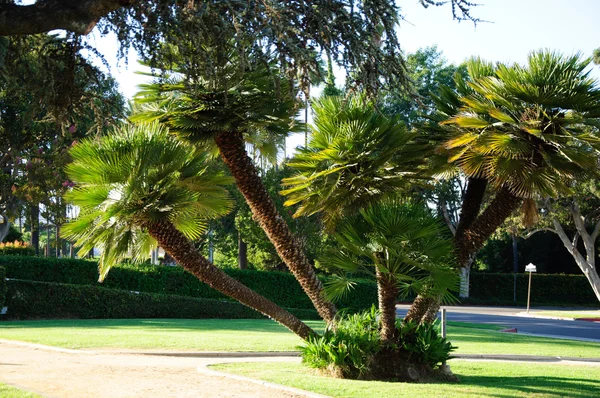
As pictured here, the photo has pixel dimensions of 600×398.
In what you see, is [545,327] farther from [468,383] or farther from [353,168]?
[353,168]

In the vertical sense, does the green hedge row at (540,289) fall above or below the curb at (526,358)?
above

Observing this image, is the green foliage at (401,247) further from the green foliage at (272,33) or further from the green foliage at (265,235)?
the green foliage at (265,235)

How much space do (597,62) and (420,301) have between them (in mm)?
31343

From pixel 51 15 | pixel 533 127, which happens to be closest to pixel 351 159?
pixel 533 127

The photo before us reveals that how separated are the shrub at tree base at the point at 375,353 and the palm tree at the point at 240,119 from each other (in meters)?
0.52

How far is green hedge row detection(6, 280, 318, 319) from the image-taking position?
81.4 ft

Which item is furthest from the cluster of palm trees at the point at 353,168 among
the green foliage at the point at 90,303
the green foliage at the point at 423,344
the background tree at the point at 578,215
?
the background tree at the point at 578,215

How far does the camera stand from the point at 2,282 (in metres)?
23.4

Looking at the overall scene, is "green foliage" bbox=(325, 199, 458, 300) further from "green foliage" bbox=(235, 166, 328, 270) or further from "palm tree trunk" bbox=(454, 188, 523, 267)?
"green foliage" bbox=(235, 166, 328, 270)

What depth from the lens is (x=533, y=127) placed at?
34.6ft

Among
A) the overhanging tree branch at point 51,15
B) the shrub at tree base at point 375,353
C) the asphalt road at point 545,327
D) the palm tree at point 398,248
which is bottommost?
the asphalt road at point 545,327

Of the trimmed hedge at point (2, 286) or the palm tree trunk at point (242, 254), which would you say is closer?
the trimmed hedge at point (2, 286)

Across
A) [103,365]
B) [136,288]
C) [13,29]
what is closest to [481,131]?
[13,29]

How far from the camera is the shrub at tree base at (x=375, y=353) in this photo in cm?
1143
